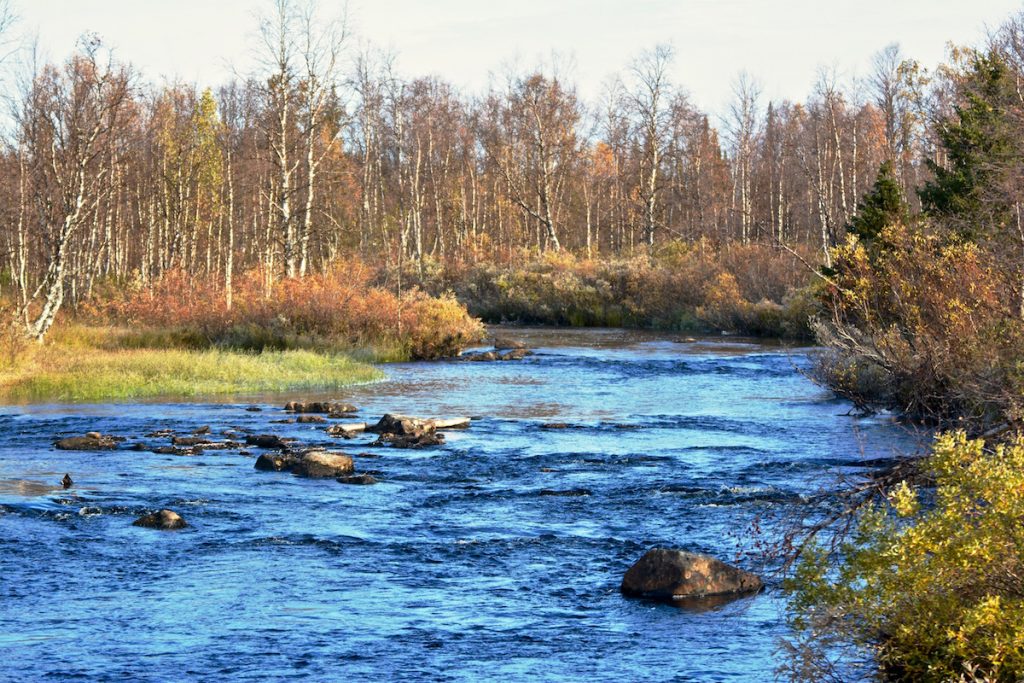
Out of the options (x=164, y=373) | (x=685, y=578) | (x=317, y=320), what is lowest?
(x=685, y=578)

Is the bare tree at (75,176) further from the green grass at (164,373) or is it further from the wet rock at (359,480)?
the wet rock at (359,480)

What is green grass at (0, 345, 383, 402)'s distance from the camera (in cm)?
2348

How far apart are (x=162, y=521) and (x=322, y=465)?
3.30 meters

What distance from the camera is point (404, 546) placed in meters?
11.6

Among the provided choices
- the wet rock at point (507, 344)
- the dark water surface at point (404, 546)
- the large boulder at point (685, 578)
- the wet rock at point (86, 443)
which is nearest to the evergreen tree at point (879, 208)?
the dark water surface at point (404, 546)

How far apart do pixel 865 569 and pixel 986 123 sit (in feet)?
90.7

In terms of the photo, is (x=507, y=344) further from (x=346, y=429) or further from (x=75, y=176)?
(x=346, y=429)

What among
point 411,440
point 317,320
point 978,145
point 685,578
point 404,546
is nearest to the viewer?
point 685,578

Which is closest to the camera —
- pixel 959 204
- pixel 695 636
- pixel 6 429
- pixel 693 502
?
pixel 695 636

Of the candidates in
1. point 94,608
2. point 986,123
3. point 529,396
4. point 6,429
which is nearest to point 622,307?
point 986,123

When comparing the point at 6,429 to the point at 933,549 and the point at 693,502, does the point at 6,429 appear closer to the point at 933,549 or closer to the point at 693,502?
the point at 693,502

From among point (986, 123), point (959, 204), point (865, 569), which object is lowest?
point (865, 569)

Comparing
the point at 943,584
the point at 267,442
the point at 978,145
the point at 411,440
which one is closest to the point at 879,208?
the point at 978,145

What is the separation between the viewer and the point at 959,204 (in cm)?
2855
